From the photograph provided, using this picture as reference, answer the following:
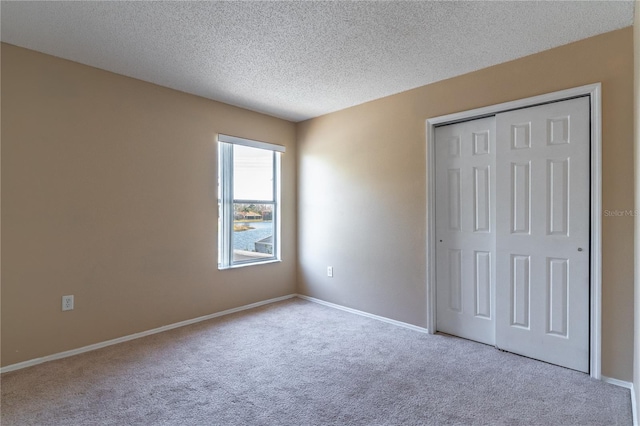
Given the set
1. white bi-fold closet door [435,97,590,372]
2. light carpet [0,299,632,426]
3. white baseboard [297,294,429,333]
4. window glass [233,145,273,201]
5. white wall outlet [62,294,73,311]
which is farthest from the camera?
window glass [233,145,273,201]

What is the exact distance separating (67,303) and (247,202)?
2.04m

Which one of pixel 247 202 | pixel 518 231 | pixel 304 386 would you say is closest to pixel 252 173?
pixel 247 202

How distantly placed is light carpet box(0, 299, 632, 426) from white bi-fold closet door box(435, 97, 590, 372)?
0.25 meters

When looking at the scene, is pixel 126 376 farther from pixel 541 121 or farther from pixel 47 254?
pixel 541 121

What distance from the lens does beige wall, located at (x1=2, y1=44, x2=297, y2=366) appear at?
8.45 ft

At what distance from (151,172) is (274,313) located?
203 cm

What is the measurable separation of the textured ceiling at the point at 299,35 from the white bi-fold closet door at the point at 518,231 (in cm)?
61

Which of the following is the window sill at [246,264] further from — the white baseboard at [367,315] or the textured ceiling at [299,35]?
the textured ceiling at [299,35]

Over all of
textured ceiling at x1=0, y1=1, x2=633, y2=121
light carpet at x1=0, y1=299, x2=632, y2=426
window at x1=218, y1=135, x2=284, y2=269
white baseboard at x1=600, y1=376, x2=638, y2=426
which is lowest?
light carpet at x1=0, y1=299, x2=632, y2=426

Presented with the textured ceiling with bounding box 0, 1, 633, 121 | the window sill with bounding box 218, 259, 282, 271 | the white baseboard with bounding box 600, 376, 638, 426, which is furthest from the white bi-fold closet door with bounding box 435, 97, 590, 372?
the window sill with bounding box 218, 259, 282, 271

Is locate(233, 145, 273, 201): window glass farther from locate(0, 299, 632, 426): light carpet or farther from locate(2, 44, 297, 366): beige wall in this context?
locate(0, 299, 632, 426): light carpet

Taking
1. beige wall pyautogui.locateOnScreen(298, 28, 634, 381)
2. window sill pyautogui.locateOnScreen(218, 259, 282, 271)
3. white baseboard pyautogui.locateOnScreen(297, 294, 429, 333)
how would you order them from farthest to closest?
window sill pyautogui.locateOnScreen(218, 259, 282, 271)
white baseboard pyautogui.locateOnScreen(297, 294, 429, 333)
beige wall pyautogui.locateOnScreen(298, 28, 634, 381)

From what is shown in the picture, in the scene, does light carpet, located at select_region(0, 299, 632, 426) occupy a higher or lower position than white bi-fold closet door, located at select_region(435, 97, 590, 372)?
lower

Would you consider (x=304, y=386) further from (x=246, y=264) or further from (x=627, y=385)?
(x=627, y=385)
